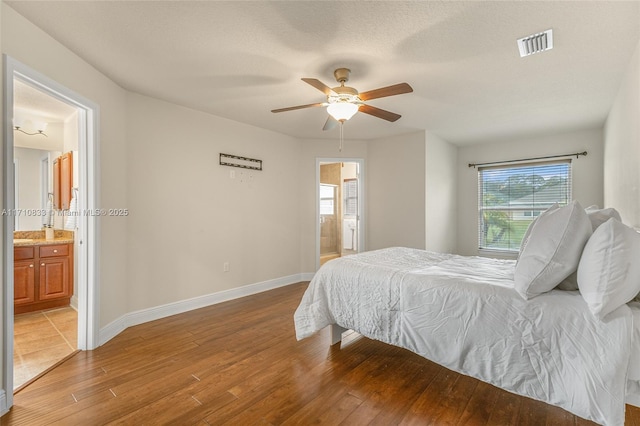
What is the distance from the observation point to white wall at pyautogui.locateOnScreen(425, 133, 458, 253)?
474 centimetres

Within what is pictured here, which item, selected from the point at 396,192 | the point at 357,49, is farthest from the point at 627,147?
the point at 396,192

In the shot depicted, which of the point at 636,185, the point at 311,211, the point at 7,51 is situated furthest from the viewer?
the point at 311,211

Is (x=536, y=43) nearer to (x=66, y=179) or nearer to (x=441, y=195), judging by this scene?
(x=441, y=195)

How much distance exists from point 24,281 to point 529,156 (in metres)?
7.32

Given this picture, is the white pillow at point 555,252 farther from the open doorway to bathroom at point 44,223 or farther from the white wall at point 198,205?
the open doorway to bathroom at point 44,223

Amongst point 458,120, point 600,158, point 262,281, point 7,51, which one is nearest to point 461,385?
point 262,281

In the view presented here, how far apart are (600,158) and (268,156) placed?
16.5 feet

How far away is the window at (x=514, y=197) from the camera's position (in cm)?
476

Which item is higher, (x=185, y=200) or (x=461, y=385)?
(x=185, y=200)

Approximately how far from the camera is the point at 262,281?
446 centimetres

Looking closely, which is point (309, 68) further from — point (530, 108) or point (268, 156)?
point (530, 108)

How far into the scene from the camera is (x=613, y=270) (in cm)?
131

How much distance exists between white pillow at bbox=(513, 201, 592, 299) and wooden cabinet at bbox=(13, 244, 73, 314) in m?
4.75

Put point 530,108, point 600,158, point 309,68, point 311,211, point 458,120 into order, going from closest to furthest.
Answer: point 309,68, point 530,108, point 458,120, point 600,158, point 311,211
